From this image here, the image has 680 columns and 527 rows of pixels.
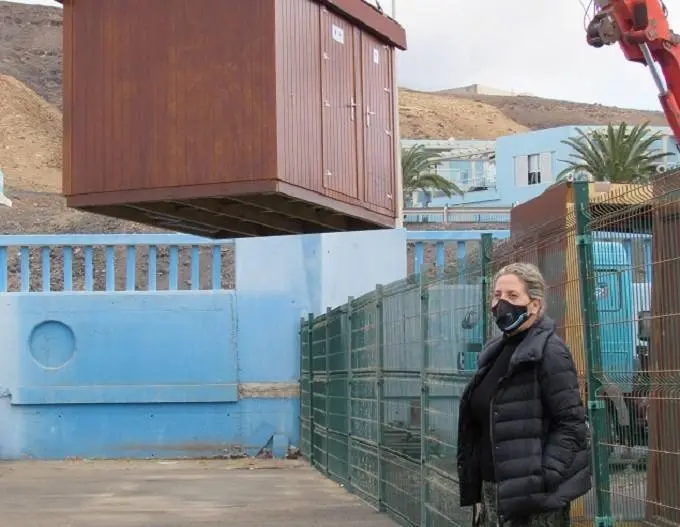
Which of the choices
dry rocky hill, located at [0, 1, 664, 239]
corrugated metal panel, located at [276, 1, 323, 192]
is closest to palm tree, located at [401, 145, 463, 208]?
dry rocky hill, located at [0, 1, 664, 239]

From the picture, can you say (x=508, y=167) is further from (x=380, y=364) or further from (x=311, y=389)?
(x=380, y=364)

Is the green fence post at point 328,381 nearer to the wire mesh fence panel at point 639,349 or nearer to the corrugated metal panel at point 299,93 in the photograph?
the corrugated metal panel at point 299,93

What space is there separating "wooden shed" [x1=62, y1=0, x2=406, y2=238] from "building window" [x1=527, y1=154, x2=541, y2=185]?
182 feet

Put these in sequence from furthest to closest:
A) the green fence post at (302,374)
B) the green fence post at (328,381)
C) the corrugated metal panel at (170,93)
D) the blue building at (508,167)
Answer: the blue building at (508,167)
the green fence post at (302,374)
the green fence post at (328,381)
the corrugated metal panel at (170,93)

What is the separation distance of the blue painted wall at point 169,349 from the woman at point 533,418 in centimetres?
1329

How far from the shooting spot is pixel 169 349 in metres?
18.5

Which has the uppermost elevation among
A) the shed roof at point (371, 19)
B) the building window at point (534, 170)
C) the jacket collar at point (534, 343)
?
the building window at point (534, 170)

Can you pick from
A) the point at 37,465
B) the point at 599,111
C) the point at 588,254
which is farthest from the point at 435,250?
the point at 599,111

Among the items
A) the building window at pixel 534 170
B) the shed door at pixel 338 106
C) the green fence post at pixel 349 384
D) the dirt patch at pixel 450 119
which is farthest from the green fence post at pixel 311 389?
the dirt patch at pixel 450 119

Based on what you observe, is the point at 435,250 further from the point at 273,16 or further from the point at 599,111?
the point at 599,111

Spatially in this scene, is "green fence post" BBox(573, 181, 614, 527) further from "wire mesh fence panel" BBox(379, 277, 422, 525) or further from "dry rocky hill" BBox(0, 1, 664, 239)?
"dry rocky hill" BBox(0, 1, 664, 239)

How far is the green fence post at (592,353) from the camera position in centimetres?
584

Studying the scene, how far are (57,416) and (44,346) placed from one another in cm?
104

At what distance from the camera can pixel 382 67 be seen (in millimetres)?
12172
